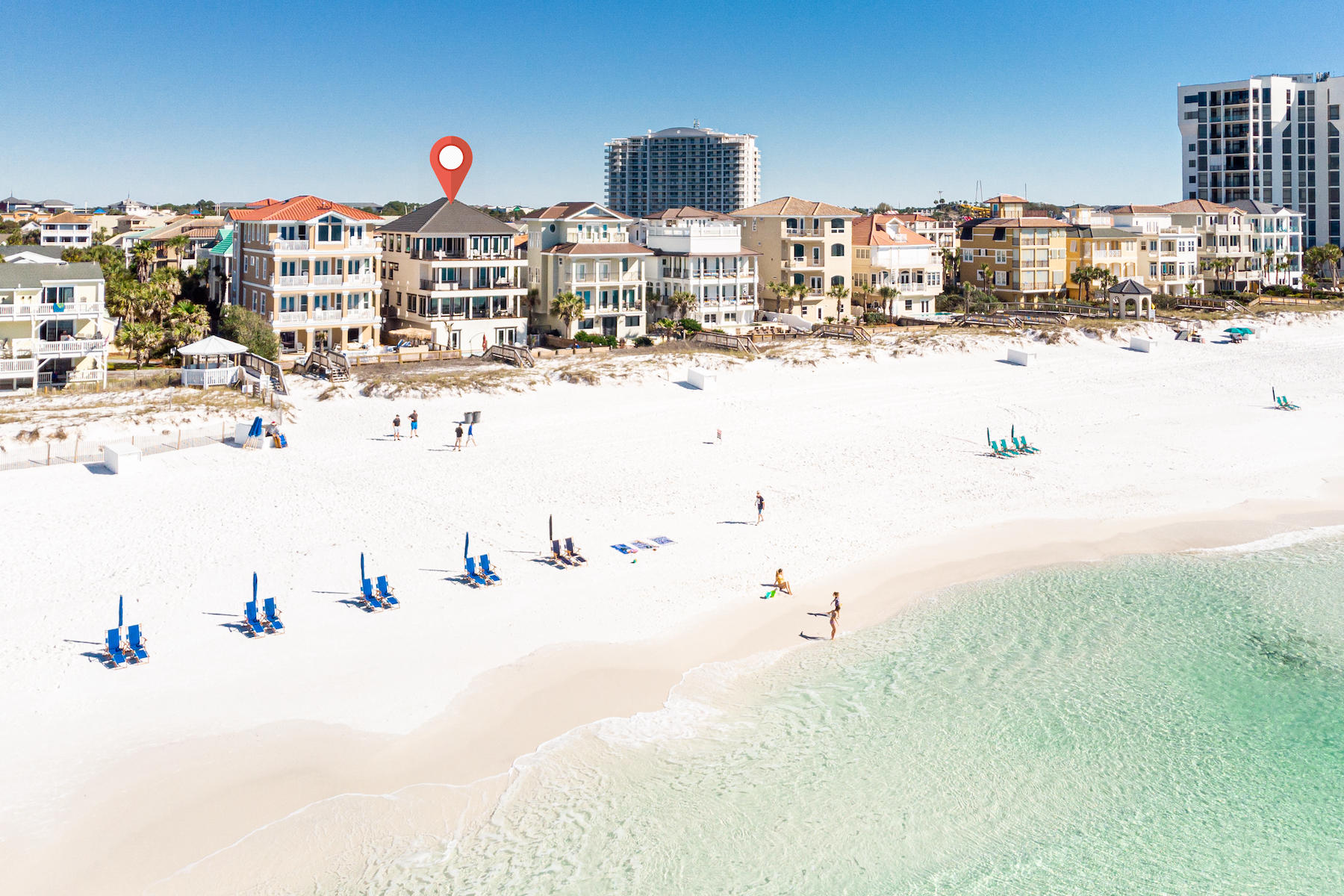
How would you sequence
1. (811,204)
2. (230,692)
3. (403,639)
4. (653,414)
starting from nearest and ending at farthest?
(230,692)
(403,639)
(653,414)
(811,204)

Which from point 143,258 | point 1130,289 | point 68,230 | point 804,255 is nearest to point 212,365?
point 143,258

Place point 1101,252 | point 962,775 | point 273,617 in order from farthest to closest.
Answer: point 1101,252 → point 273,617 → point 962,775

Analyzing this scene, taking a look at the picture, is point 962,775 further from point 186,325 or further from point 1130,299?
point 1130,299

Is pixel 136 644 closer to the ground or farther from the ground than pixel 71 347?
closer to the ground

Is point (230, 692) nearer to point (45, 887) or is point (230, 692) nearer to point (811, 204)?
point (45, 887)

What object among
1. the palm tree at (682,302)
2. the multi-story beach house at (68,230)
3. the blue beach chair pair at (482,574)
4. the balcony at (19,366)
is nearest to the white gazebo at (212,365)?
the balcony at (19,366)

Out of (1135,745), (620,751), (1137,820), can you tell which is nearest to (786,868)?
(620,751)

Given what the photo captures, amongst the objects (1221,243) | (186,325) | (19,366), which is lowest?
(19,366)

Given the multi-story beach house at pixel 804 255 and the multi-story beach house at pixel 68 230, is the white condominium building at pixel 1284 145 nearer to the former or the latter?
the multi-story beach house at pixel 804 255
